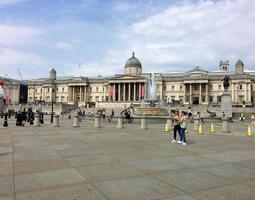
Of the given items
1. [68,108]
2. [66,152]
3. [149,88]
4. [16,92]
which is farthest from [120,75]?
[66,152]

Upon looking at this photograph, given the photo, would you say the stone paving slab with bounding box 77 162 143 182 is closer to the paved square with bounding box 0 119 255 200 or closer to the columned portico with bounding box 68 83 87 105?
the paved square with bounding box 0 119 255 200

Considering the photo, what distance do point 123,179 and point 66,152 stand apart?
5047 millimetres

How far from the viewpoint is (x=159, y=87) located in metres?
129

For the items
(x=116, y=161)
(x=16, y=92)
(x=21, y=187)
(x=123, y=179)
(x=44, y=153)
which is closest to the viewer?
(x=21, y=187)

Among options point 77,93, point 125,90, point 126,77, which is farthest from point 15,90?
point 126,77

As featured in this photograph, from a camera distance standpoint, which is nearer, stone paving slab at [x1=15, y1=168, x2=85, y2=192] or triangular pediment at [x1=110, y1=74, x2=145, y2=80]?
stone paving slab at [x1=15, y1=168, x2=85, y2=192]

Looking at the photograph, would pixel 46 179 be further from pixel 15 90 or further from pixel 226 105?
pixel 15 90

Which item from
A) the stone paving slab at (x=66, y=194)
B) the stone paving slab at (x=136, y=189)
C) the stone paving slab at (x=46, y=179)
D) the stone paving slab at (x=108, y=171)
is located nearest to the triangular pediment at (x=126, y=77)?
the stone paving slab at (x=108, y=171)

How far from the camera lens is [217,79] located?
118812 mm

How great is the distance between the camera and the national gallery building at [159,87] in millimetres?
111875

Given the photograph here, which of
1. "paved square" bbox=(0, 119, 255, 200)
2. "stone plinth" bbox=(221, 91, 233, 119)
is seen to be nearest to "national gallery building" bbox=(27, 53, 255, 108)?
"stone plinth" bbox=(221, 91, 233, 119)

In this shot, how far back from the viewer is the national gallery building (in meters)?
112

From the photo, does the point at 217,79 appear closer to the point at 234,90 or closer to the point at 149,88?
the point at 234,90

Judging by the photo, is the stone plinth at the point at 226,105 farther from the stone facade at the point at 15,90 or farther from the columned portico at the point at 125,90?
the stone facade at the point at 15,90
